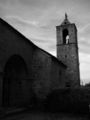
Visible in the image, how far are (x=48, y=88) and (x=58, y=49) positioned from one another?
1298cm

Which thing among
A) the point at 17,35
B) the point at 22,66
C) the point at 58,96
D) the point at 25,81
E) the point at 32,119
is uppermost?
the point at 17,35

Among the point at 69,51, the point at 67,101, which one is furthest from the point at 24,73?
the point at 69,51

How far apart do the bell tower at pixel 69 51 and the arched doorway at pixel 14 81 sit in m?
11.9

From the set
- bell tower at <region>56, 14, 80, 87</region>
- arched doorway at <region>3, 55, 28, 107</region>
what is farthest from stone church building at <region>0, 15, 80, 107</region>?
bell tower at <region>56, 14, 80, 87</region>

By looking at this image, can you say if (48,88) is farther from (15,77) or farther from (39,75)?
(15,77)

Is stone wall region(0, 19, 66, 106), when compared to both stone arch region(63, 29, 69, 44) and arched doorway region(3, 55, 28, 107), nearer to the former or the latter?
arched doorway region(3, 55, 28, 107)

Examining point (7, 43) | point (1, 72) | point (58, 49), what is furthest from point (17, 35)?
point (58, 49)

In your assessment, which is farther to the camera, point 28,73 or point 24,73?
point 28,73

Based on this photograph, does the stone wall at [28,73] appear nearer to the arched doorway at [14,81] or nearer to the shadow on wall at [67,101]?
the arched doorway at [14,81]

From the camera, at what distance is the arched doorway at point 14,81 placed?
1336 centimetres

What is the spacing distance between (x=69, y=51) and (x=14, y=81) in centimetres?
1390

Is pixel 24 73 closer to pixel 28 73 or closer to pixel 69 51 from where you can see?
pixel 28 73

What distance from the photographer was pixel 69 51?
84.2 feet

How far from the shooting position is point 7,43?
37.1ft
